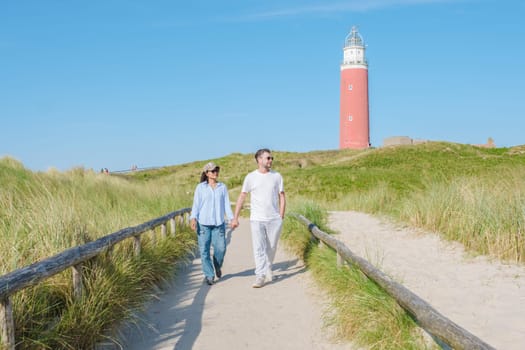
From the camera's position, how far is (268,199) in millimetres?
8016

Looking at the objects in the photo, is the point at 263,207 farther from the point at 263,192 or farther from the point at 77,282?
the point at 77,282

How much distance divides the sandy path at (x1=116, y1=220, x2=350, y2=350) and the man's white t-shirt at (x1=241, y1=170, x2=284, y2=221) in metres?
1.13

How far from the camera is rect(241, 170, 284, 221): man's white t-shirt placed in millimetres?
7957

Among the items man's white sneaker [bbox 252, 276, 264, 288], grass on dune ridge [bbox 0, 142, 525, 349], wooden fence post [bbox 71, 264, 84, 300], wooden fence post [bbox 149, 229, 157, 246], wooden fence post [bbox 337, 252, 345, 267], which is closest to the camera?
grass on dune ridge [bbox 0, 142, 525, 349]

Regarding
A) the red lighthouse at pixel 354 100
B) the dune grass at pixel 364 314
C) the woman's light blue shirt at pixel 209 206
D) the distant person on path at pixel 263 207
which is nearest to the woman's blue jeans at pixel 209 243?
the woman's light blue shirt at pixel 209 206

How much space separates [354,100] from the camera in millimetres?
66062

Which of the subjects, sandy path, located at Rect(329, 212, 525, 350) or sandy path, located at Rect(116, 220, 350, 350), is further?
sandy path, located at Rect(116, 220, 350, 350)

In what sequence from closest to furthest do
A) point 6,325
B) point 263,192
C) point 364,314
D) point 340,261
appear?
point 6,325 < point 364,314 < point 340,261 < point 263,192

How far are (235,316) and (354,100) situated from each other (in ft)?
202

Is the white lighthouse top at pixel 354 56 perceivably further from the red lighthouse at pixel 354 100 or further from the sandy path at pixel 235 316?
the sandy path at pixel 235 316

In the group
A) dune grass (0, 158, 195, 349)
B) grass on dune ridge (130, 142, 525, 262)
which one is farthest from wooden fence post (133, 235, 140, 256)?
grass on dune ridge (130, 142, 525, 262)

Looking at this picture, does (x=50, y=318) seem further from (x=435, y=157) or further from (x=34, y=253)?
(x=435, y=157)

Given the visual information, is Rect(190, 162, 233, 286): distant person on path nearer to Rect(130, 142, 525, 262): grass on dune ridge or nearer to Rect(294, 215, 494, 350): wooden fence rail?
Rect(294, 215, 494, 350): wooden fence rail

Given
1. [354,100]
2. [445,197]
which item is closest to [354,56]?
[354,100]
